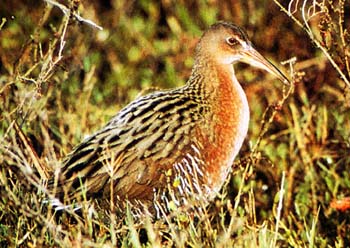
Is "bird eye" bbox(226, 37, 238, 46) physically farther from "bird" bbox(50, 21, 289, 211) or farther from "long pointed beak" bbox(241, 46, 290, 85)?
"bird" bbox(50, 21, 289, 211)

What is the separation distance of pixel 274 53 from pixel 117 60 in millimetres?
1113

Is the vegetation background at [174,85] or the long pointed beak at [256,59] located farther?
the long pointed beak at [256,59]

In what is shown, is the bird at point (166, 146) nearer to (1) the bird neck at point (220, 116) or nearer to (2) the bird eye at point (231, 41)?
(1) the bird neck at point (220, 116)

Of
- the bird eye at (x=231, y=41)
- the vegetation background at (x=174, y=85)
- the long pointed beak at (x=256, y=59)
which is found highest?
the bird eye at (x=231, y=41)

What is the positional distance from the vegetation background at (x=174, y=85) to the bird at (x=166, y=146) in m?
0.11

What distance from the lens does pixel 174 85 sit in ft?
22.9

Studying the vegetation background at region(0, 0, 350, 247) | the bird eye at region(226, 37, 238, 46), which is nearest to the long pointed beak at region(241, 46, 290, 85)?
the bird eye at region(226, 37, 238, 46)

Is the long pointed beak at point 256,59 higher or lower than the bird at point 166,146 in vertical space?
higher

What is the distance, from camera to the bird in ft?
14.8

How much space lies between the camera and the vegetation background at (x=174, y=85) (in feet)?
13.5

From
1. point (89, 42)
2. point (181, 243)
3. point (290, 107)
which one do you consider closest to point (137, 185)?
point (181, 243)

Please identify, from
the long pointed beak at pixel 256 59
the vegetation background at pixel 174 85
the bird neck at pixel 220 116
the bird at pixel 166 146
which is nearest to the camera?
the vegetation background at pixel 174 85

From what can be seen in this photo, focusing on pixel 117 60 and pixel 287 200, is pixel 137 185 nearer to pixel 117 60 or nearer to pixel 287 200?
pixel 287 200

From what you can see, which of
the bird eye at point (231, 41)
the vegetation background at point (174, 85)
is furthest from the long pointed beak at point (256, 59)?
the vegetation background at point (174, 85)
